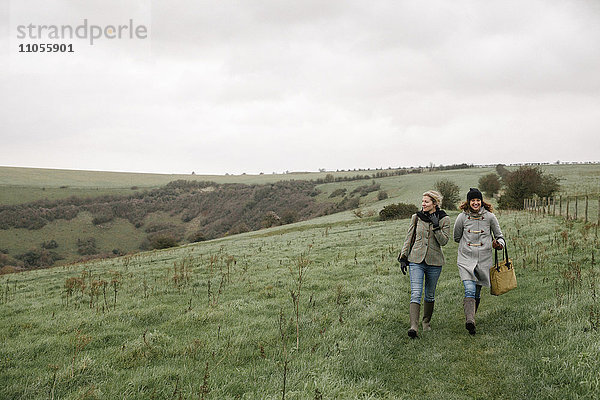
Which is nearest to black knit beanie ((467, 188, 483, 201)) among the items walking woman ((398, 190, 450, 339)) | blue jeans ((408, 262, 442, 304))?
walking woman ((398, 190, 450, 339))

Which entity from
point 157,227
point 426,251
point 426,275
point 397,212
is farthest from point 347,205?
point 426,251

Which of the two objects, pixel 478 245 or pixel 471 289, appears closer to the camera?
pixel 471 289

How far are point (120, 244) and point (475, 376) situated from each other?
82.6 meters

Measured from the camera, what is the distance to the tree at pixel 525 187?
1491 inches

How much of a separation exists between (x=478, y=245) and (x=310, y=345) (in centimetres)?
374

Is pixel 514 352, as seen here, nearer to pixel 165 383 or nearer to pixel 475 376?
pixel 475 376

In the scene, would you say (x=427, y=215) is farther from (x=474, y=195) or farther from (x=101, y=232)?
(x=101, y=232)

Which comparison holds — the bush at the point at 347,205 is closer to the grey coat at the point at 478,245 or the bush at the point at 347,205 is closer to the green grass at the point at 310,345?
the green grass at the point at 310,345

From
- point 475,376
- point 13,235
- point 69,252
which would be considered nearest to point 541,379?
point 475,376

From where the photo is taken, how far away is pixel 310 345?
18.6ft

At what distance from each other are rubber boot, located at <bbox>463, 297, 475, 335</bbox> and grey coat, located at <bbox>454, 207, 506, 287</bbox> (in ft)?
1.36

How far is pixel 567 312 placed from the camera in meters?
6.03

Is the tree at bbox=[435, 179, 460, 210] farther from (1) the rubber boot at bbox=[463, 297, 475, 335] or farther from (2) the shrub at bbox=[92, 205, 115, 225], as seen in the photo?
(2) the shrub at bbox=[92, 205, 115, 225]

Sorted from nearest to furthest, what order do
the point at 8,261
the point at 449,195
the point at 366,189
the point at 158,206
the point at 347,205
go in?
the point at 449,195, the point at 8,261, the point at 347,205, the point at 366,189, the point at 158,206
